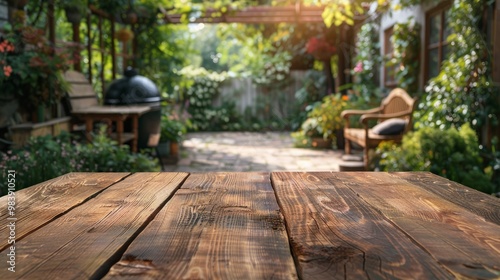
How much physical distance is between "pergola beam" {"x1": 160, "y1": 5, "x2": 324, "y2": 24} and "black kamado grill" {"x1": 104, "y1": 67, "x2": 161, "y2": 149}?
329 centimetres

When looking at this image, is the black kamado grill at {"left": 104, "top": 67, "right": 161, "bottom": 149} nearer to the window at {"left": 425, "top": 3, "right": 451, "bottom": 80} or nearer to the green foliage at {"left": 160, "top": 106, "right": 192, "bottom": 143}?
the green foliage at {"left": 160, "top": 106, "right": 192, "bottom": 143}

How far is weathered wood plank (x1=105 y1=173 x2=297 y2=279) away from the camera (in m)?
0.84

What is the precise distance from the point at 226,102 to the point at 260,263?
39.4ft

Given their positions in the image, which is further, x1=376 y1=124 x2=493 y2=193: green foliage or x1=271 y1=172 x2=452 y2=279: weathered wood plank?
x1=376 y1=124 x2=493 y2=193: green foliage

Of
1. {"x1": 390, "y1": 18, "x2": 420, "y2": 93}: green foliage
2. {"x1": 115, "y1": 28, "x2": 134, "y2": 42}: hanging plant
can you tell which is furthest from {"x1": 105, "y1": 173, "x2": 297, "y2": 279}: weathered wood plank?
{"x1": 115, "y1": 28, "x2": 134, "y2": 42}: hanging plant

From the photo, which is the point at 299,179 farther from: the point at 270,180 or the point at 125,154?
the point at 125,154

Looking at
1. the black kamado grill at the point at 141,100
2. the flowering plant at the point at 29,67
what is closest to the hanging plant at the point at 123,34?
the black kamado grill at the point at 141,100

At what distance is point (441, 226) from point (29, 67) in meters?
4.19

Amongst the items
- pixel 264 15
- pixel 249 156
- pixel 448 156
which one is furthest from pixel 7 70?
pixel 264 15

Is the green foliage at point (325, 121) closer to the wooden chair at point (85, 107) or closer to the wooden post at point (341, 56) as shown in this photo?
the wooden post at point (341, 56)

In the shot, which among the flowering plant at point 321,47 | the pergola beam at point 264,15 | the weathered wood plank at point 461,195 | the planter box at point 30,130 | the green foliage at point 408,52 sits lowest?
the planter box at point 30,130

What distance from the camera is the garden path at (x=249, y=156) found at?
6.48 meters

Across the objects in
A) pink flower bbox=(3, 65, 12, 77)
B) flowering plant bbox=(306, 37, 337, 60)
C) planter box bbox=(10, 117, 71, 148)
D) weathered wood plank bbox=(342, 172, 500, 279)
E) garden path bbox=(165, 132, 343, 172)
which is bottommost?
garden path bbox=(165, 132, 343, 172)

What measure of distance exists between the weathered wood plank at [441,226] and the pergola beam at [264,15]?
8232 millimetres
